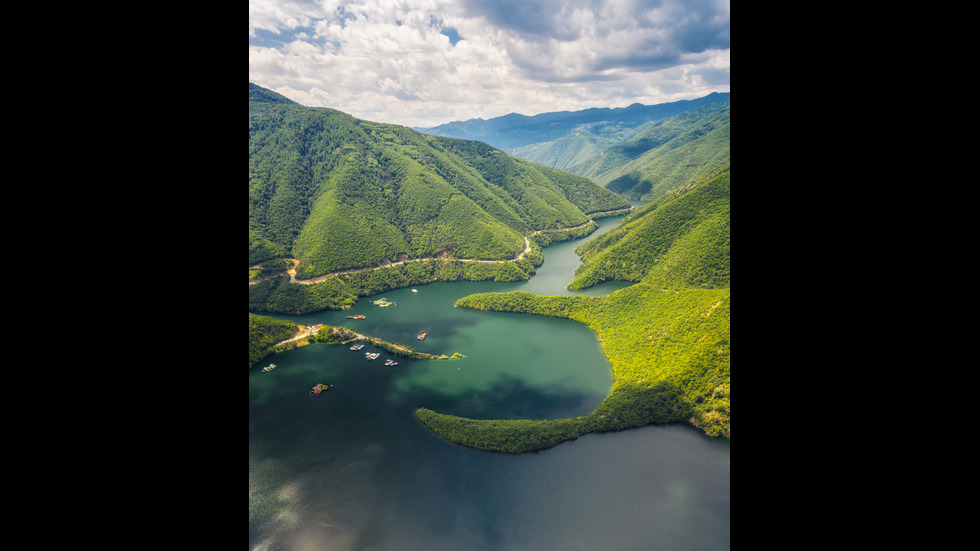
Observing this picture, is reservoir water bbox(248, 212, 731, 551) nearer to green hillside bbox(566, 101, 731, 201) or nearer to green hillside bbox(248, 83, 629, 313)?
green hillside bbox(248, 83, 629, 313)

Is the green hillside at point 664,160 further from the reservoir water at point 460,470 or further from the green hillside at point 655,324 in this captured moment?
the reservoir water at point 460,470

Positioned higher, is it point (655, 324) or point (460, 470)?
point (655, 324)

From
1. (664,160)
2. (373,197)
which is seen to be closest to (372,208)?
(373,197)

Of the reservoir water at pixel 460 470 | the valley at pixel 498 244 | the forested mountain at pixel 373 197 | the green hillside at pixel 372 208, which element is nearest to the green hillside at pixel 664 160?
the valley at pixel 498 244

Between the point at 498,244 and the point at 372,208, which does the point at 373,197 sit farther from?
the point at 498,244
